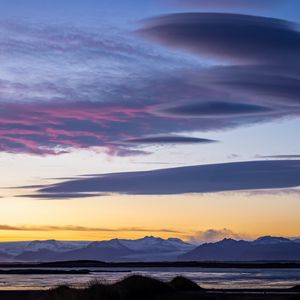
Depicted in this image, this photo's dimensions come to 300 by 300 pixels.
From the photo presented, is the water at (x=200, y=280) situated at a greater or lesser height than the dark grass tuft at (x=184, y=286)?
greater

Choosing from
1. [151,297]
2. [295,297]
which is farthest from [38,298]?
[295,297]

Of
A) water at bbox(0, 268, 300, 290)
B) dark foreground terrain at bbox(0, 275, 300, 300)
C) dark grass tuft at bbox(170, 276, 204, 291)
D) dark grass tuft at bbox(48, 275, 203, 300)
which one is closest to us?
dark grass tuft at bbox(48, 275, 203, 300)

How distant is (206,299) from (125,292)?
4805 millimetres

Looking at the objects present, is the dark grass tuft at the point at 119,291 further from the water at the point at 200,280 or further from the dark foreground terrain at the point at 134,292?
the water at the point at 200,280

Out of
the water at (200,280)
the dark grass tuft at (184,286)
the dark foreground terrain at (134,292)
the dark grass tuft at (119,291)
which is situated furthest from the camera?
the water at (200,280)

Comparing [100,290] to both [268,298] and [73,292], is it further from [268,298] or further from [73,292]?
[268,298]

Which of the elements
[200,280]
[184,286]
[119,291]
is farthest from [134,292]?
[200,280]

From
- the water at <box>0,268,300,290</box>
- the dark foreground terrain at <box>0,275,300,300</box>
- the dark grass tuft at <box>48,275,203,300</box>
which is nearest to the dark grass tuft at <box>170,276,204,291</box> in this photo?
the dark foreground terrain at <box>0,275,300,300</box>

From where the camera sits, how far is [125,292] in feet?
137

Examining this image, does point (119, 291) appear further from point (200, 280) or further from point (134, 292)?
point (200, 280)

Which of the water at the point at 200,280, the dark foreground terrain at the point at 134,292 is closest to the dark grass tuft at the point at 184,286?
the dark foreground terrain at the point at 134,292

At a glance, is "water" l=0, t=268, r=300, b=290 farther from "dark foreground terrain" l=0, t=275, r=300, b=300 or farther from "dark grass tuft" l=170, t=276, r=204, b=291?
"dark foreground terrain" l=0, t=275, r=300, b=300

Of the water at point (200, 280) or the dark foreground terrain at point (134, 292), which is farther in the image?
the water at point (200, 280)

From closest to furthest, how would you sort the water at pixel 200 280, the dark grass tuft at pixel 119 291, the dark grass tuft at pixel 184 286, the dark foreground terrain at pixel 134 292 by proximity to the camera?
the dark grass tuft at pixel 119 291 < the dark foreground terrain at pixel 134 292 < the dark grass tuft at pixel 184 286 < the water at pixel 200 280
